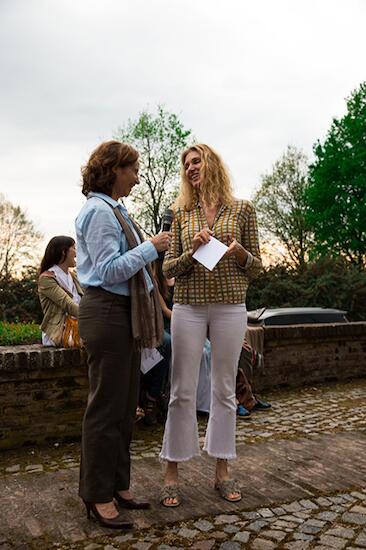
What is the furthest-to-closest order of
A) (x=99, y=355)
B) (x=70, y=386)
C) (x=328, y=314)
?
(x=328, y=314), (x=70, y=386), (x=99, y=355)

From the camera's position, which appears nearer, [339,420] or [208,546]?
[208,546]

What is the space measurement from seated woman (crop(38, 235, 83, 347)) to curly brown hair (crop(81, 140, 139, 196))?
2150 mm

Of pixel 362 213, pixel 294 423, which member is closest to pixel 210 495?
pixel 294 423

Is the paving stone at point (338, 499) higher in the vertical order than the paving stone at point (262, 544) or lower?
higher

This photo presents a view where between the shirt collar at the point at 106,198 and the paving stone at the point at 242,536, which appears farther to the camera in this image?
the shirt collar at the point at 106,198

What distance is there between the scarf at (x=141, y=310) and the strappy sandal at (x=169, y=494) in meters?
0.96

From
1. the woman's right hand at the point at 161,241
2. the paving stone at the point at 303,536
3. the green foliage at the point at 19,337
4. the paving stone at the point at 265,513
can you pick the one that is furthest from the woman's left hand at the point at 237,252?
the green foliage at the point at 19,337

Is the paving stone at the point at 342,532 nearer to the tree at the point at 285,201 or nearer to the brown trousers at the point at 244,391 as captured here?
the brown trousers at the point at 244,391

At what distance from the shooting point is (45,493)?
4.02 metres

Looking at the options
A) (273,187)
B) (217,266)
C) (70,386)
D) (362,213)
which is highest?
(273,187)

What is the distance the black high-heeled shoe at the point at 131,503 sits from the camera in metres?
3.67

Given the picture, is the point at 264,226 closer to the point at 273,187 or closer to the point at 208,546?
the point at 273,187

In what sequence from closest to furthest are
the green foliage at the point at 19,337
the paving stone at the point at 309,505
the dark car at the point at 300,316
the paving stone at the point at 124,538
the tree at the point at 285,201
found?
the paving stone at the point at 124,538, the paving stone at the point at 309,505, the green foliage at the point at 19,337, the dark car at the point at 300,316, the tree at the point at 285,201

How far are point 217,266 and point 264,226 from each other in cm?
3058
